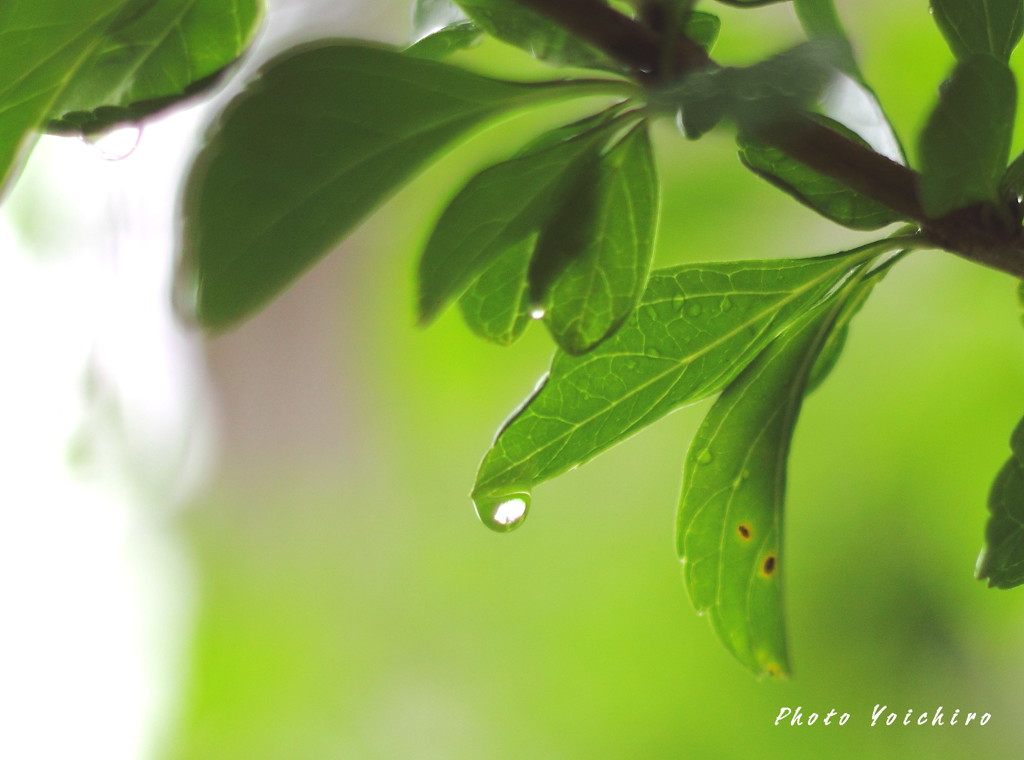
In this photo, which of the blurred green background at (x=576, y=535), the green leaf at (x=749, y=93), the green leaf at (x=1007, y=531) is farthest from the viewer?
the blurred green background at (x=576, y=535)

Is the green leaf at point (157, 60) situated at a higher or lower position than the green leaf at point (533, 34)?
higher

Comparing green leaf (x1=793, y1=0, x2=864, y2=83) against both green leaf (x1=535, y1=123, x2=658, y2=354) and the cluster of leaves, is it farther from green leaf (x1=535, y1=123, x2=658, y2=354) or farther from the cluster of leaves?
green leaf (x1=535, y1=123, x2=658, y2=354)

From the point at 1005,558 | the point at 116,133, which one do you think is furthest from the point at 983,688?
the point at 116,133

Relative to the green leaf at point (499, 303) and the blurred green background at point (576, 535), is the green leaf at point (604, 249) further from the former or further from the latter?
the blurred green background at point (576, 535)

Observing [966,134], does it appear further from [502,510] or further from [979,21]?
[502,510]

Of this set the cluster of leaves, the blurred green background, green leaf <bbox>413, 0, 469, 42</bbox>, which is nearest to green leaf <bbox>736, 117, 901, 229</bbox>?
the cluster of leaves

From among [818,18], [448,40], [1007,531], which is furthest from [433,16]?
[1007,531]

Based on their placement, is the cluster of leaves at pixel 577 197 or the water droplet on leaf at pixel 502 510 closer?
the cluster of leaves at pixel 577 197

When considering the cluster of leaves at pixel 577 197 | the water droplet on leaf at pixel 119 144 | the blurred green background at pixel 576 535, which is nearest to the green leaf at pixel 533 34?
the cluster of leaves at pixel 577 197
